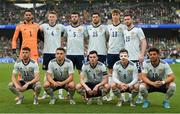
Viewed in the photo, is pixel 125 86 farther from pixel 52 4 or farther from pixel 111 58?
pixel 52 4

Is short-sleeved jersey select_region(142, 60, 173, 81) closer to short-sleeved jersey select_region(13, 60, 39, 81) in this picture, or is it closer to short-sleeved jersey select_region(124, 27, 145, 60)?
short-sleeved jersey select_region(124, 27, 145, 60)

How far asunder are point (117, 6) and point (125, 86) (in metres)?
37.0

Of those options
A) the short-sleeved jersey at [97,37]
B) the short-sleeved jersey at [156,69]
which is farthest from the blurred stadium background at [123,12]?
the short-sleeved jersey at [156,69]

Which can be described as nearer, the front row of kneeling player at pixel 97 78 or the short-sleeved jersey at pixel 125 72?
the front row of kneeling player at pixel 97 78

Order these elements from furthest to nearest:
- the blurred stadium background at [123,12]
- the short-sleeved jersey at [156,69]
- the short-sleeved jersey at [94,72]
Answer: the blurred stadium background at [123,12] < the short-sleeved jersey at [94,72] < the short-sleeved jersey at [156,69]

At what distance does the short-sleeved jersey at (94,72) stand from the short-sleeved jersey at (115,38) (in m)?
0.89

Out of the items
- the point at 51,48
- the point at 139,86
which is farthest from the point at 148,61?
the point at 51,48

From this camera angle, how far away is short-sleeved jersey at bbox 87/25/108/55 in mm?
10758

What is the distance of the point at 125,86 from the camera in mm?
9586

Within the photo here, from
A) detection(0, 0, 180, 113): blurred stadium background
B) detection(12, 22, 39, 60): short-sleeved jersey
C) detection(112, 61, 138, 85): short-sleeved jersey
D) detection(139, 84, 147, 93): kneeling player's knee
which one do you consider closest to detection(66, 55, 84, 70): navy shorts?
detection(12, 22, 39, 60): short-sleeved jersey

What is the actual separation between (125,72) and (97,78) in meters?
0.65

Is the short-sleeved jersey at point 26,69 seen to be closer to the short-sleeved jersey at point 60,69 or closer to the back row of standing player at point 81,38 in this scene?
the short-sleeved jersey at point 60,69

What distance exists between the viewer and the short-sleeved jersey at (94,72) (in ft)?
33.0

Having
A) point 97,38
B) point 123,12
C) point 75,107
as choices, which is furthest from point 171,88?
point 123,12
